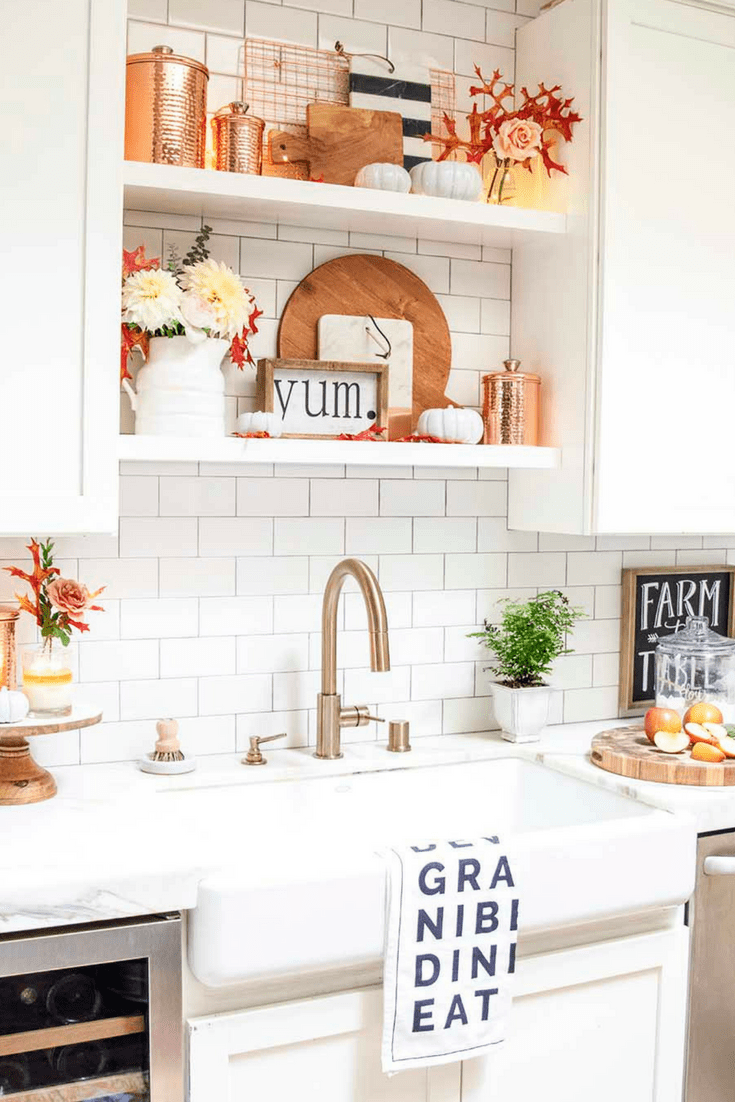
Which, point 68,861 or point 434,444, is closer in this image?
point 68,861

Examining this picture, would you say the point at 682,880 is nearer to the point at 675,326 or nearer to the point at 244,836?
the point at 244,836

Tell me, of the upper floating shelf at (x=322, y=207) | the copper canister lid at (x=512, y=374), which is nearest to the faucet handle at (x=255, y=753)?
the copper canister lid at (x=512, y=374)

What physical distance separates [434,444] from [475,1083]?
119cm

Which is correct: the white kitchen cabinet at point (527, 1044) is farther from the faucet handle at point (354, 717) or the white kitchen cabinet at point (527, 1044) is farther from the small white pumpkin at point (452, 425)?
the small white pumpkin at point (452, 425)

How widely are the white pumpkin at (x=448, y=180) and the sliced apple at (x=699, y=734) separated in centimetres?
119

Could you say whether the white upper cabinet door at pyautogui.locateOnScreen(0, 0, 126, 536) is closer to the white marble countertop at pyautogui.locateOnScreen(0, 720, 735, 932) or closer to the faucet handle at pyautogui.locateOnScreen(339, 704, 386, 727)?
the white marble countertop at pyautogui.locateOnScreen(0, 720, 735, 932)

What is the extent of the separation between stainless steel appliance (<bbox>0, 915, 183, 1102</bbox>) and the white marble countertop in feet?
0.15

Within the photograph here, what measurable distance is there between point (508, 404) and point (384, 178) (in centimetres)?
55

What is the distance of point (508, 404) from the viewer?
250 centimetres

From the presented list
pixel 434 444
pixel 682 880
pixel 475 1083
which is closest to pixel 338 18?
pixel 434 444

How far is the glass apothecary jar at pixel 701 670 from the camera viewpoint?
2604 millimetres

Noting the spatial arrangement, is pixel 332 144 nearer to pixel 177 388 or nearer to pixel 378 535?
pixel 177 388

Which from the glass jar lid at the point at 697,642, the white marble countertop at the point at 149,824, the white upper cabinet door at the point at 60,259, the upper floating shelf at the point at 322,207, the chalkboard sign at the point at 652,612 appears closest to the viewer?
the white marble countertop at the point at 149,824

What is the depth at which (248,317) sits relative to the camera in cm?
221
